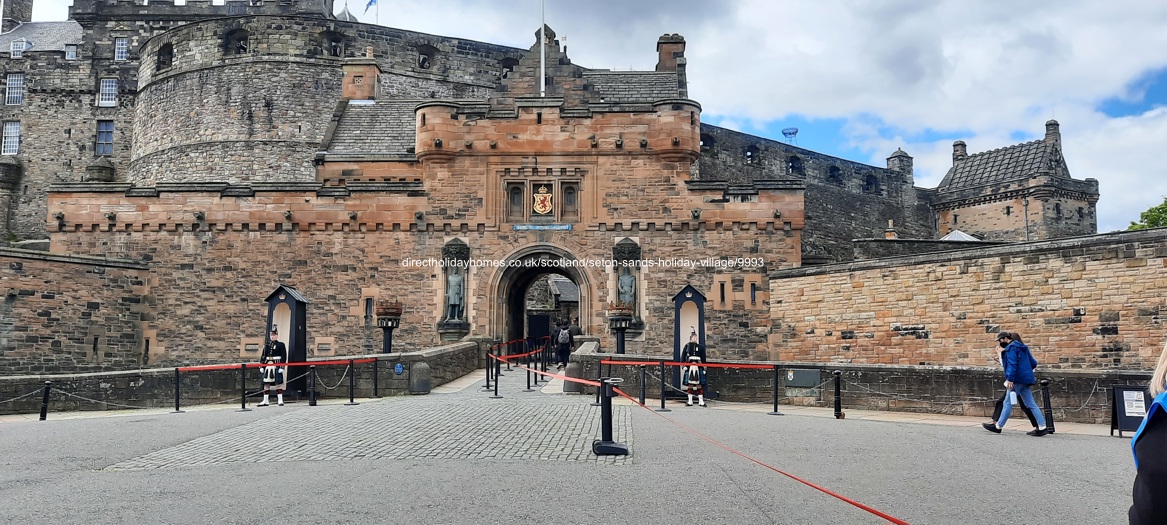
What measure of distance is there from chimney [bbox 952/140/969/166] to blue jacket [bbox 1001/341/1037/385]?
4932 cm

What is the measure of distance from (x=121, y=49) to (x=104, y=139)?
16.7 feet

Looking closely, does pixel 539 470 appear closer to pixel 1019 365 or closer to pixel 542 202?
pixel 1019 365

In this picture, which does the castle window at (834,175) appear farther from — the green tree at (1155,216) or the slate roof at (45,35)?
the slate roof at (45,35)

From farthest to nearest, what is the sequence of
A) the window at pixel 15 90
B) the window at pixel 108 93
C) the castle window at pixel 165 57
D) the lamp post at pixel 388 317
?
1. the window at pixel 15 90
2. the window at pixel 108 93
3. the castle window at pixel 165 57
4. the lamp post at pixel 388 317

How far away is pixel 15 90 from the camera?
45.7 m

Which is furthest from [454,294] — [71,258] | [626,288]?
[71,258]

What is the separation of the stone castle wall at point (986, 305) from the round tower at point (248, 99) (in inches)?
931

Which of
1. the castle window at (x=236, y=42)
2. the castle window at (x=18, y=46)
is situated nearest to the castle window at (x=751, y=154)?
the castle window at (x=236, y=42)

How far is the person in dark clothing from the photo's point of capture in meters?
2.63

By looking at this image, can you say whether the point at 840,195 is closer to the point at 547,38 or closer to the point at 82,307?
the point at 547,38

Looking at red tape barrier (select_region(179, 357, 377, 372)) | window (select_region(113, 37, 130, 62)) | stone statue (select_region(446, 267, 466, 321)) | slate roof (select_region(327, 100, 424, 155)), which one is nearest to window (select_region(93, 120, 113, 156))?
window (select_region(113, 37, 130, 62))

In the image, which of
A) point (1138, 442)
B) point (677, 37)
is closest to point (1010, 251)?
point (1138, 442)

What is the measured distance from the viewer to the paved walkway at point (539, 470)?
6.26 meters

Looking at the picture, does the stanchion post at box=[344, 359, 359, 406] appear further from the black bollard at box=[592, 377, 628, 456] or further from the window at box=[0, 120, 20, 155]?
the window at box=[0, 120, 20, 155]
